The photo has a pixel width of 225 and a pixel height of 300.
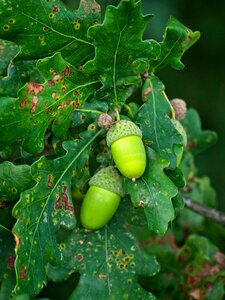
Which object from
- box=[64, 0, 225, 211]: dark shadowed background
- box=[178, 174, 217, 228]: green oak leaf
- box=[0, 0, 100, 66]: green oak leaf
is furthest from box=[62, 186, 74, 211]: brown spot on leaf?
box=[64, 0, 225, 211]: dark shadowed background

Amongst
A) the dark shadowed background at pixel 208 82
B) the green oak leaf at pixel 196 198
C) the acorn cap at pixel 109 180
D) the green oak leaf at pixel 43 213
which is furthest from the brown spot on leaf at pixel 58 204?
the dark shadowed background at pixel 208 82

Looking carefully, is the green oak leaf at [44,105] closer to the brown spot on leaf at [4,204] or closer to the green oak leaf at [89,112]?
the green oak leaf at [89,112]

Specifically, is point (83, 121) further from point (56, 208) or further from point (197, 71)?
point (197, 71)

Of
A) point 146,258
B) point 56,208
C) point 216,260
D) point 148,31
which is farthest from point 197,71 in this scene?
point 56,208

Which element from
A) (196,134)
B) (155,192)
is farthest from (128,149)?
(196,134)

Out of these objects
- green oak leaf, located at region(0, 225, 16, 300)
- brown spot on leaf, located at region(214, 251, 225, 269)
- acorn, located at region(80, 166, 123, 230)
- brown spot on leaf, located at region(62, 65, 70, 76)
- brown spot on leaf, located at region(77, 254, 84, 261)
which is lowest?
brown spot on leaf, located at region(214, 251, 225, 269)

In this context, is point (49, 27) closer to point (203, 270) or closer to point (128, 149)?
point (128, 149)

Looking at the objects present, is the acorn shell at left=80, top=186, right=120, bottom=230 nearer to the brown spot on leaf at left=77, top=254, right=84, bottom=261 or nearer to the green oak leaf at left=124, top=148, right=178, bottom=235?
the green oak leaf at left=124, top=148, right=178, bottom=235
